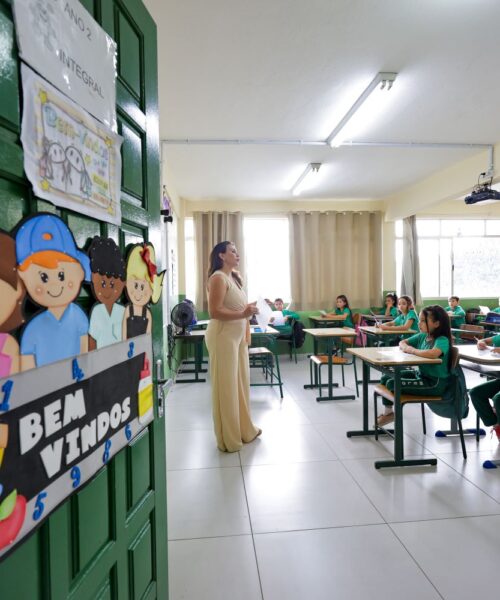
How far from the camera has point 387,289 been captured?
7930 mm

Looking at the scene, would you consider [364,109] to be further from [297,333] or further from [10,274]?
[297,333]

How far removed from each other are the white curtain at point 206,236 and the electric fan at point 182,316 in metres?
2.00

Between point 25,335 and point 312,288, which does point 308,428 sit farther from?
point 312,288

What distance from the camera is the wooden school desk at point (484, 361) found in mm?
2732

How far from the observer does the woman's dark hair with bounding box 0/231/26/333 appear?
602 mm

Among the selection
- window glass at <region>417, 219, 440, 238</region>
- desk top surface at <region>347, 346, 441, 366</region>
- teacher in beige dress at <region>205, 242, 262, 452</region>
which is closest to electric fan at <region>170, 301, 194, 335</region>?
teacher in beige dress at <region>205, 242, 262, 452</region>

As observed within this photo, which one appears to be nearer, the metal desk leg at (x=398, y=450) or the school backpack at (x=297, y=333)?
the metal desk leg at (x=398, y=450)

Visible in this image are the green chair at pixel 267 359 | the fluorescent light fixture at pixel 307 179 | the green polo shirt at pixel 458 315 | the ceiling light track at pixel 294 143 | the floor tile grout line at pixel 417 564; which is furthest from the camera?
the green polo shirt at pixel 458 315

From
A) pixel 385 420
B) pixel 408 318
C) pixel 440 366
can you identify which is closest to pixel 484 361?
pixel 440 366

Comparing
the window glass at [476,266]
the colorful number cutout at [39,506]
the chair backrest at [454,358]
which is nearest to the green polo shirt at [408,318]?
the chair backrest at [454,358]

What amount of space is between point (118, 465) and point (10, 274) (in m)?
0.65

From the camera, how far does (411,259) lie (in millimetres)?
7723

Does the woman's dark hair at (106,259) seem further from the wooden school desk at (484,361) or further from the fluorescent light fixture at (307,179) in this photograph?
the fluorescent light fixture at (307,179)

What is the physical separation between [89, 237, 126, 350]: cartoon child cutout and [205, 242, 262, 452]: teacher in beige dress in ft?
5.83
